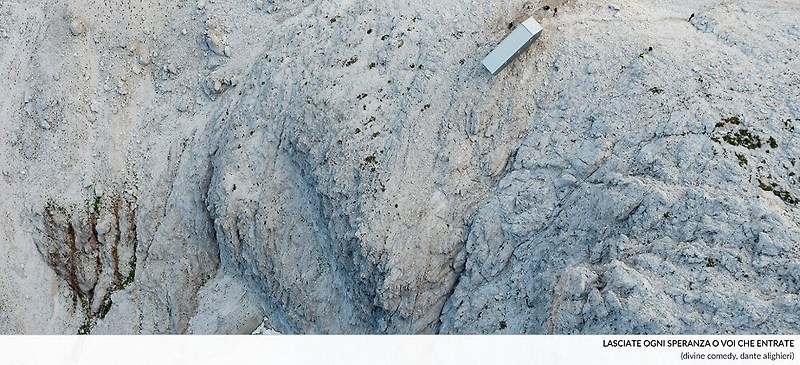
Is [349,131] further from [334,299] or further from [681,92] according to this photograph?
[681,92]

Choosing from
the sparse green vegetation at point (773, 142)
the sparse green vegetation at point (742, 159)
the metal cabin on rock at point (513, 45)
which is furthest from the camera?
the metal cabin on rock at point (513, 45)

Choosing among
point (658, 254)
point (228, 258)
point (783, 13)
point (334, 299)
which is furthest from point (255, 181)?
point (783, 13)

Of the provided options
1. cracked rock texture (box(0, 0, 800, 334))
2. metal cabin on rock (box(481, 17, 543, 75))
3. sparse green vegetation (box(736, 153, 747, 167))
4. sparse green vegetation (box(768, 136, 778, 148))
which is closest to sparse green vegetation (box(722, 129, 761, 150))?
cracked rock texture (box(0, 0, 800, 334))

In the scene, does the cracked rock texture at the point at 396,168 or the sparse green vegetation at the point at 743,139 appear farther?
the sparse green vegetation at the point at 743,139

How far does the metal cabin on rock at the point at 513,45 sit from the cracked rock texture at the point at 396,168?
795 millimetres

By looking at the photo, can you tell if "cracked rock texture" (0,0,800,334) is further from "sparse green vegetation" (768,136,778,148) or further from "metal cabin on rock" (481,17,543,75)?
"metal cabin on rock" (481,17,543,75)

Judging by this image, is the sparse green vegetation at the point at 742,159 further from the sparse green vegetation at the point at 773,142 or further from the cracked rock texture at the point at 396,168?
the sparse green vegetation at the point at 773,142

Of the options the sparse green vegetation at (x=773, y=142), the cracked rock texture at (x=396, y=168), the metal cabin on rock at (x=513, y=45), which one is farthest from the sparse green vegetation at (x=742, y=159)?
the metal cabin on rock at (x=513, y=45)

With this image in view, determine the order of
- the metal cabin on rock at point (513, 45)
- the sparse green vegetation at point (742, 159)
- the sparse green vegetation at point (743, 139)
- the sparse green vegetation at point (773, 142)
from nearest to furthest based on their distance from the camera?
the sparse green vegetation at point (742, 159), the sparse green vegetation at point (773, 142), the sparse green vegetation at point (743, 139), the metal cabin on rock at point (513, 45)

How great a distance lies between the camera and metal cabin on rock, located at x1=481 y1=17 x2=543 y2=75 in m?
29.2

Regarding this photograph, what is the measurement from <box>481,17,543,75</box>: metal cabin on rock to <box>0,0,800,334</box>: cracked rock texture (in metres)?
0.80

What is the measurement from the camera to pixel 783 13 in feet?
93.7

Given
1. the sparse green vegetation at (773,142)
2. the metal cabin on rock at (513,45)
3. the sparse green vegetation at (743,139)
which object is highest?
the metal cabin on rock at (513,45)

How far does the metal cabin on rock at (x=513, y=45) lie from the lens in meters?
29.2
